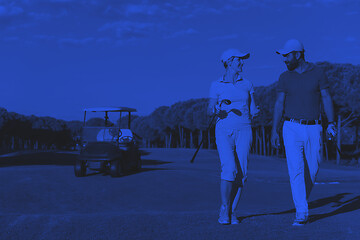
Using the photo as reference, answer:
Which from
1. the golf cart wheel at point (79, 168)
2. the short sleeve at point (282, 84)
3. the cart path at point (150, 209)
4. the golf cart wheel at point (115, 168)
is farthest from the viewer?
the golf cart wheel at point (79, 168)

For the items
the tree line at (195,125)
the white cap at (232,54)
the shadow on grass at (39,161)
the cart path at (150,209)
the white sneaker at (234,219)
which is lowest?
the cart path at (150,209)

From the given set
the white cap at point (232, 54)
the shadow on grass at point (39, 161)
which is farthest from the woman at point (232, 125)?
the shadow on grass at point (39, 161)

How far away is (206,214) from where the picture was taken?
7605mm

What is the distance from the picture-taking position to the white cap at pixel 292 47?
22.2 ft

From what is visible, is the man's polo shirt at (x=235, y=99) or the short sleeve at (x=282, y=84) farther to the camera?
the short sleeve at (x=282, y=84)

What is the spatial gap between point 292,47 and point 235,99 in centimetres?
97

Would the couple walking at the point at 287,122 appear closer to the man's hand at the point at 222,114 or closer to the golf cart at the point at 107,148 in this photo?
the man's hand at the point at 222,114

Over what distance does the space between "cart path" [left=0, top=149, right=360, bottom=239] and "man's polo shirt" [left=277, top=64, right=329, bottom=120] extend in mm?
1375

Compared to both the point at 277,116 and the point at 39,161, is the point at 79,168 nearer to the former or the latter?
the point at 277,116

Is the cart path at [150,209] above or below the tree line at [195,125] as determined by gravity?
below

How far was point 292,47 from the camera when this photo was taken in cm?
677

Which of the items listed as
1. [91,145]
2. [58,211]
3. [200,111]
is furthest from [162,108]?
[58,211]

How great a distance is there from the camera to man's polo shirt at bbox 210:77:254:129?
6.61 metres

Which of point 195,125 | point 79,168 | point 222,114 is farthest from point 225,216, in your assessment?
point 195,125
